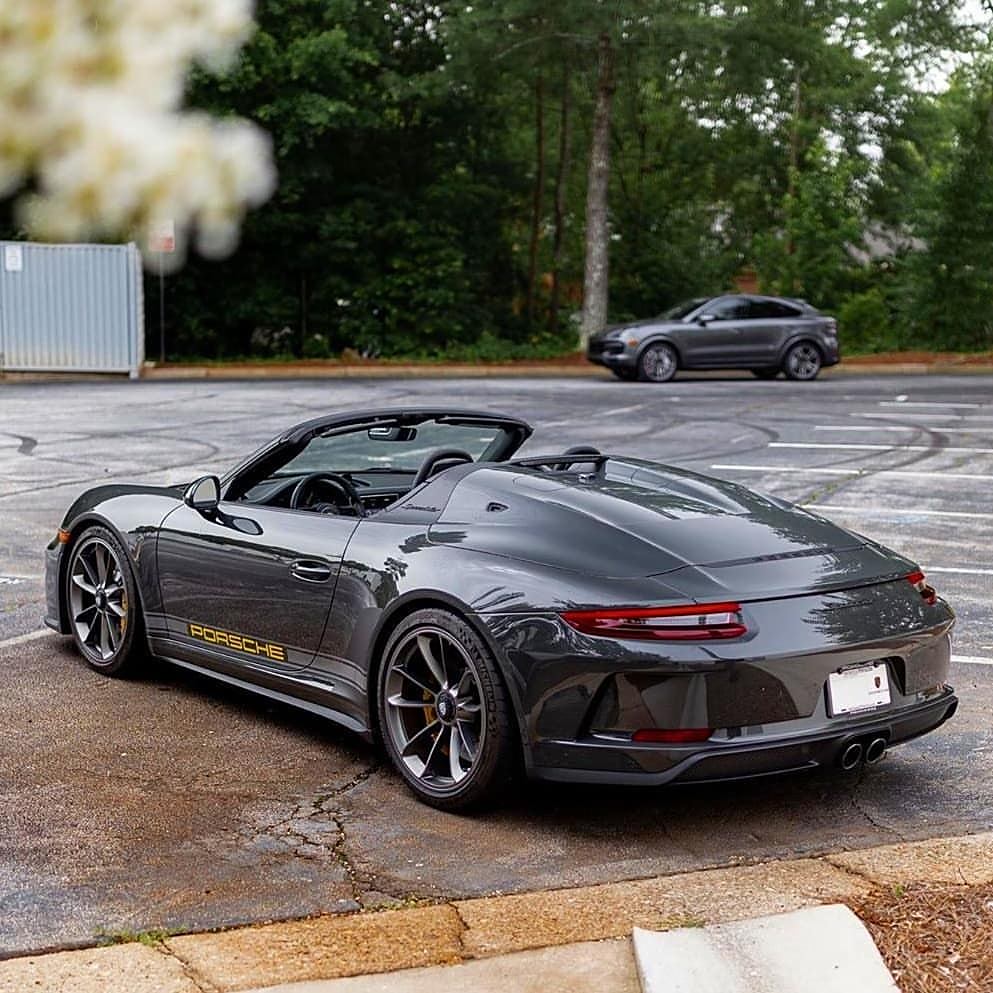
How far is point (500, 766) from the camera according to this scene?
187 inches

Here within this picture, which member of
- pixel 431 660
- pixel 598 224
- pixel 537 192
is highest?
pixel 537 192

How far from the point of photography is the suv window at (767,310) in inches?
1053

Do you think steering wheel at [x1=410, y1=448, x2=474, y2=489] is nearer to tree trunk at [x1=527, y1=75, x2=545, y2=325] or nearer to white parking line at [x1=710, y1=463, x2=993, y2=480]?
white parking line at [x1=710, y1=463, x2=993, y2=480]

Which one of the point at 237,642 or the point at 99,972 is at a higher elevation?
the point at 237,642

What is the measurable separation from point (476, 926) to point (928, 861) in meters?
1.35

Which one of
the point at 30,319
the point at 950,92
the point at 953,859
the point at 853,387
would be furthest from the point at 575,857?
the point at 950,92

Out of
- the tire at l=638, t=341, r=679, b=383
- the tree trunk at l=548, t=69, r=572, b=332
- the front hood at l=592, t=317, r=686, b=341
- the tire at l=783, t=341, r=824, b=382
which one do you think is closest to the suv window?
the tire at l=783, t=341, r=824, b=382

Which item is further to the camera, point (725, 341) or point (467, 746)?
point (725, 341)

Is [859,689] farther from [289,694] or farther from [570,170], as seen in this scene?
[570,170]

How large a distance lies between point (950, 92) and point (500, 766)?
37872 mm

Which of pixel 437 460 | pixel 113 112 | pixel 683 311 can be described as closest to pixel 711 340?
pixel 683 311

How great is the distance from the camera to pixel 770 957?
3.55 meters

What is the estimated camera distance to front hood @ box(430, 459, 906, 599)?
4.78 meters

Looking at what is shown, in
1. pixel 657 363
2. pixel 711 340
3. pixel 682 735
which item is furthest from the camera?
pixel 711 340
